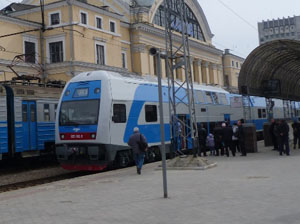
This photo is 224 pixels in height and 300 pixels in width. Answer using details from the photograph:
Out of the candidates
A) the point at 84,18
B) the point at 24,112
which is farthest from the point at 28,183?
the point at 84,18

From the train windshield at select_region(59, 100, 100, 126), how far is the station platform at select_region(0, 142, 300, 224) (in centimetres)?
256

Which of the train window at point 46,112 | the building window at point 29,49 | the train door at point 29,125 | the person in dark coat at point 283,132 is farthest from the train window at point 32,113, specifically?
the building window at point 29,49

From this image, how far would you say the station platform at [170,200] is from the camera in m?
7.11

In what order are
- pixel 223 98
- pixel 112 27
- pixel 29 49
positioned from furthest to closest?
1. pixel 112 27
2. pixel 29 49
3. pixel 223 98

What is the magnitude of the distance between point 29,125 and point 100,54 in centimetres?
2622

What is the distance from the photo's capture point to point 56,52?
41.4 metres

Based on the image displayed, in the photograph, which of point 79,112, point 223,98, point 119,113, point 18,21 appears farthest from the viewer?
point 18,21

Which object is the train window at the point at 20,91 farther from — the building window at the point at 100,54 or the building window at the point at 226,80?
the building window at the point at 226,80

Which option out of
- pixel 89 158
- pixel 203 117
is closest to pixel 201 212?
pixel 89 158

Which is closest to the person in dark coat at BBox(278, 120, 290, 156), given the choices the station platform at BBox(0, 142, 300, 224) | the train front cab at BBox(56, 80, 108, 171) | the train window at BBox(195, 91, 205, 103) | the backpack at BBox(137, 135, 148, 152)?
the station platform at BBox(0, 142, 300, 224)

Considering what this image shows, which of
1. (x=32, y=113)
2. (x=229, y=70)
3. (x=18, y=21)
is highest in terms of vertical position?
(x=18, y=21)

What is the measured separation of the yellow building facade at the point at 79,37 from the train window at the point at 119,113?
1804cm

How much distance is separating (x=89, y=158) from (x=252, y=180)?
6.32 m

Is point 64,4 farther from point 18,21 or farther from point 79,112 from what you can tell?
point 79,112
